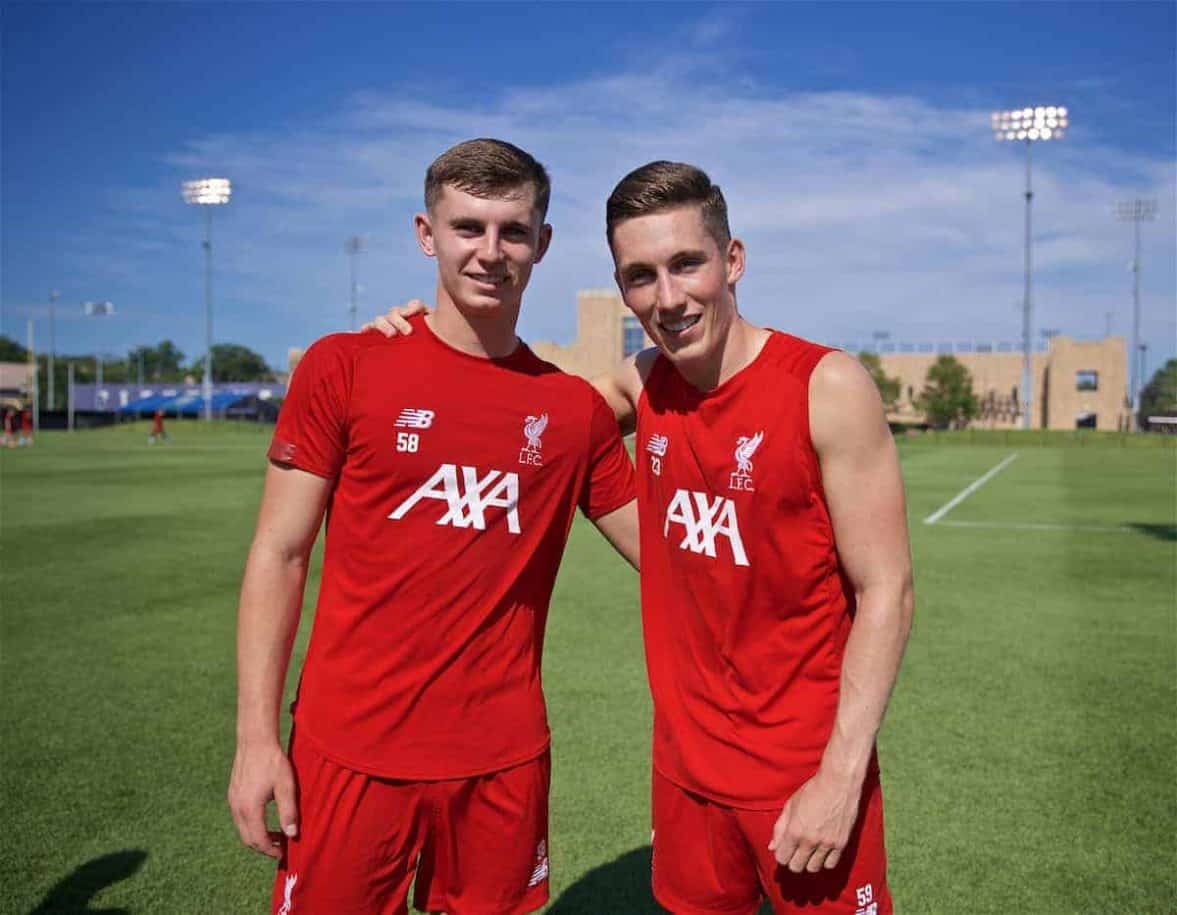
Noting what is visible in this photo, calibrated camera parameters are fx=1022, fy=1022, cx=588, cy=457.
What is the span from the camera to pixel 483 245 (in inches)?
104

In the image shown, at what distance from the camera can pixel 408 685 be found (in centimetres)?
262

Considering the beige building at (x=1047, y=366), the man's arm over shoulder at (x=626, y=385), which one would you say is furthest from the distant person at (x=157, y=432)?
the man's arm over shoulder at (x=626, y=385)

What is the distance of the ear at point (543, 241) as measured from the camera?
281 centimetres

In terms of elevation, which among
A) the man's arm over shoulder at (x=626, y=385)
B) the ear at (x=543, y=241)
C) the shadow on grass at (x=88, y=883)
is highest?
the ear at (x=543, y=241)

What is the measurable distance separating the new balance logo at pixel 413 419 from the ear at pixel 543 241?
521 mm

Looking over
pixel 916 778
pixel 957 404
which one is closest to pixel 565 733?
pixel 916 778

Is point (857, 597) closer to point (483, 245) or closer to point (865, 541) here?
point (865, 541)

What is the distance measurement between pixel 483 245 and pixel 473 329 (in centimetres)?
23

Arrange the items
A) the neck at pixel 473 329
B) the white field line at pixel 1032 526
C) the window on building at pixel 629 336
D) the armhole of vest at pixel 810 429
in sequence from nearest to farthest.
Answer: the armhole of vest at pixel 810 429
the neck at pixel 473 329
the white field line at pixel 1032 526
the window on building at pixel 629 336

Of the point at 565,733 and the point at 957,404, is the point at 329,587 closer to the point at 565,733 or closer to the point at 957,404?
the point at 565,733

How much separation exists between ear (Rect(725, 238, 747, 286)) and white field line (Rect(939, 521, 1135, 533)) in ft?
52.7

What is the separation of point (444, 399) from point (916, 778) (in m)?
4.27

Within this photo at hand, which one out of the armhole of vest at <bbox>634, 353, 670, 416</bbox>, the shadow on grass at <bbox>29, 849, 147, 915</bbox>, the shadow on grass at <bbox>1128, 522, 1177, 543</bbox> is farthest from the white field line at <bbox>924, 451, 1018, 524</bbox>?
the armhole of vest at <bbox>634, 353, 670, 416</bbox>

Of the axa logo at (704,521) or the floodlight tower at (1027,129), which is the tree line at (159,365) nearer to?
the floodlight tower at (1027,129)
